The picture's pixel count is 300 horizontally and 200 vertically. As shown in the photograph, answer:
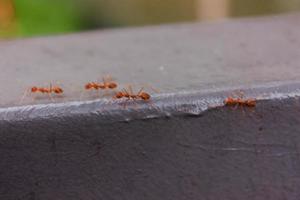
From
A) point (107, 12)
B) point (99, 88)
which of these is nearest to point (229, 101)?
point (99, 88)

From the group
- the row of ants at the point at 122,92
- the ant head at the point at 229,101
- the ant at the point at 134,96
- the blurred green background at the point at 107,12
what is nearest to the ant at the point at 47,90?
the row of ants at the point at 122,92

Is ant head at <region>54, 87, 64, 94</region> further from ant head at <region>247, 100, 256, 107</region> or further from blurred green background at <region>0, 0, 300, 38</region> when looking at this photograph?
blurred green background at <region>0, 0, 300, 38</region>

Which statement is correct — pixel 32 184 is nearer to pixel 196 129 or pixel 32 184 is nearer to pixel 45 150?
pixel 45 150

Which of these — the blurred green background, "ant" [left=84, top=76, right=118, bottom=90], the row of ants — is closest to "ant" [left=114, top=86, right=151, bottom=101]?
the row of ants

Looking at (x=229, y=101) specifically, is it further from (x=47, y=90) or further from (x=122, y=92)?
(x=47, y=90)

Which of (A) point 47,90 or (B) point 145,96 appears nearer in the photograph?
(B) point 145,96
